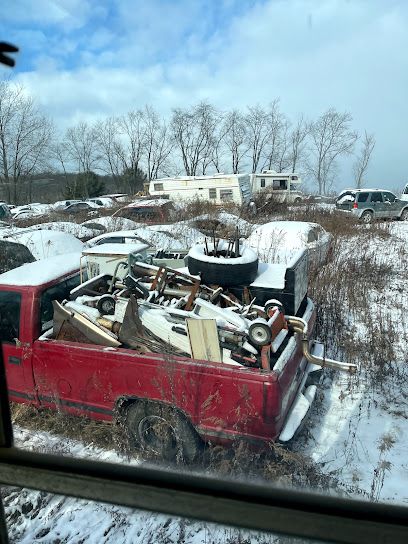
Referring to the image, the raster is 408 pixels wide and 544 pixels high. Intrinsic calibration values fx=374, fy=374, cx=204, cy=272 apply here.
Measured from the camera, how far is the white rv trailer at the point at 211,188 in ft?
72.4

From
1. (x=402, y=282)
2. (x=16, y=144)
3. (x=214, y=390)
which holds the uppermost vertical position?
(x=16, y=144)

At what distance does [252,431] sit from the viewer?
2.95 meters

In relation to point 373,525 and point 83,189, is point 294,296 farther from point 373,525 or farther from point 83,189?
point 83,189

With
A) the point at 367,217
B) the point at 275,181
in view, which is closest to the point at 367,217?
the point at 367,217

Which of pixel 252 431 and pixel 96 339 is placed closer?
pixel 252 431

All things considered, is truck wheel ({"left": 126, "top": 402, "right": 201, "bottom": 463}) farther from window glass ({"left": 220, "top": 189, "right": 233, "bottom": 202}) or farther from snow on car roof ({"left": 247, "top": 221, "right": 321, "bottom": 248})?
window glass ({"left": 220, "top": 189, "right": 233, "bottom": 202})

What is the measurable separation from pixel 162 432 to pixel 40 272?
211 centimetres

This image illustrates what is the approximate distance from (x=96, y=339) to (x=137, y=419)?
0.83 meters

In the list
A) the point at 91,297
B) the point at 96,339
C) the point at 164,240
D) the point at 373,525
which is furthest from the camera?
the point at 164,240

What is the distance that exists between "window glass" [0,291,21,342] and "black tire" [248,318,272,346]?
2.23 m

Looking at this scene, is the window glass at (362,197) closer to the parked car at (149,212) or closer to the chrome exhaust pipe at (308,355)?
the parked car at (149,212)

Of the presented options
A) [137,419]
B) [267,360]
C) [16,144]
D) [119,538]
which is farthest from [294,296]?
[16,144]

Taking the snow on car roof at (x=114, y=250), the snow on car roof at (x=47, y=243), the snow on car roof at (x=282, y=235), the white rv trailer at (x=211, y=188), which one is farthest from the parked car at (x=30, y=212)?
→ the snow on car roof at (x=114, y=250)

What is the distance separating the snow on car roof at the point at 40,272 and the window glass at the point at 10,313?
13cm
